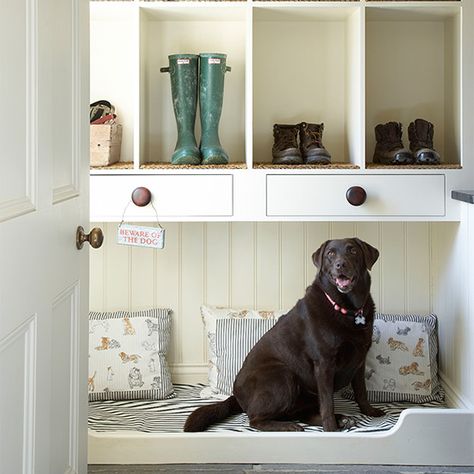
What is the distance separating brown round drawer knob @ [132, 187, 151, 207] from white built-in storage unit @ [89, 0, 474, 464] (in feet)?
0.13

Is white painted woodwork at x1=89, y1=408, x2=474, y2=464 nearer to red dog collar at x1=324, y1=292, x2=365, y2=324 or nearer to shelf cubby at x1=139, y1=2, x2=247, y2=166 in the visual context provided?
red dog collar at x1=324, y1=292, x2=365, y2=324

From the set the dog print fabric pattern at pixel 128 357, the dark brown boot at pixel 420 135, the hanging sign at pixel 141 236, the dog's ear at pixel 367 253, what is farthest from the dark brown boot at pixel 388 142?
the dog print fabric pattern at pixel 128 357

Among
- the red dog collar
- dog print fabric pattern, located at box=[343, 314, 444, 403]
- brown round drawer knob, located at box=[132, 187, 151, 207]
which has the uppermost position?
brown round drawer knob, located at box=[132, 187, 151, 207]

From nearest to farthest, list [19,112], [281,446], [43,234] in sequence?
[19,112]
[43,234]
[281,446]

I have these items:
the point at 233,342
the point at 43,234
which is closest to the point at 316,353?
the point at 233,342

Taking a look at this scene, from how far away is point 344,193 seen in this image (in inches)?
103

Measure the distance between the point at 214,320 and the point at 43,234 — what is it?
5.28 feet


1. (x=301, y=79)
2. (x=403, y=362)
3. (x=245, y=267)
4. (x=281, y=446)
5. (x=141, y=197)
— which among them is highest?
(x=301, y=79)

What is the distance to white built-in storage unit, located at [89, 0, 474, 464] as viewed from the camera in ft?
8.63

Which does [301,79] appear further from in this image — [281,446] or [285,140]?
[281,446]

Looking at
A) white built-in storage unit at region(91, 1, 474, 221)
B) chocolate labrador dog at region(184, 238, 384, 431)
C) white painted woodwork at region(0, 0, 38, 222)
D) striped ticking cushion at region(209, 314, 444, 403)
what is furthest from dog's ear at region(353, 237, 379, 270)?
white painted woodwork at region(0, 0, 38, 222)

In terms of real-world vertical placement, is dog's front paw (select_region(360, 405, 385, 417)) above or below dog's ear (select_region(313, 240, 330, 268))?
below

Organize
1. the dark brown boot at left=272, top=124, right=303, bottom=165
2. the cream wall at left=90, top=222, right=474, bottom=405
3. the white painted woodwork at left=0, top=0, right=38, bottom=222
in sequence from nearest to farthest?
the white painted woodwork at left=0, top=0, right=38, bottom=222
the dark brown boot at left=272, top=124, right=303, bottom=165
the cream wall at left=90, top=222, right=474, bottom=405

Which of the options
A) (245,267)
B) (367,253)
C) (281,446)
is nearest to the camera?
(281,446)
